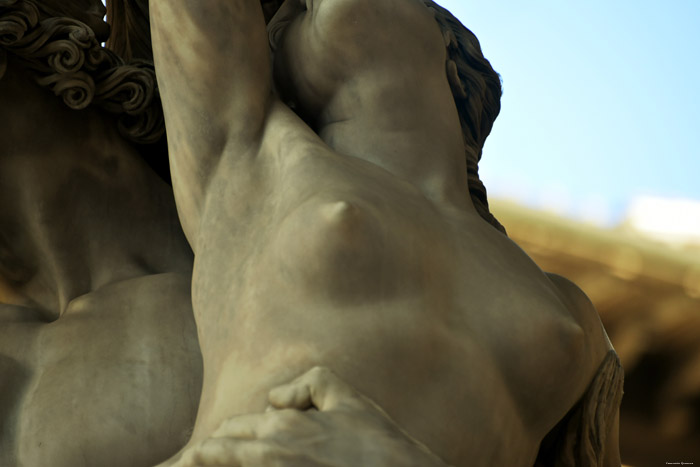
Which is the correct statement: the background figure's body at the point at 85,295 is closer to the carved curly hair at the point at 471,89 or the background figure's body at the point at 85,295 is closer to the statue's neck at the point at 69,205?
the statue's neck at the point at 69,205

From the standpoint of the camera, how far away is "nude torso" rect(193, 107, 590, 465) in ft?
4.48

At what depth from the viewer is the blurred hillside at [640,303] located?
2.94 m

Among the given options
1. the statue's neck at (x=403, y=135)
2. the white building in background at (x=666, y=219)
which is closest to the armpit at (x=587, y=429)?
the statue's neck at (x=403, y=135)

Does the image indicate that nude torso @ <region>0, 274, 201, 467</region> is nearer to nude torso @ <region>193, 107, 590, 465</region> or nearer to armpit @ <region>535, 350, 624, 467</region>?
nude torso @ <region>193, 107, 590, 465</region>

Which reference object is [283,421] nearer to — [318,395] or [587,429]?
[318,395]

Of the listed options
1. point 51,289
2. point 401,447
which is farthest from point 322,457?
point 51,289

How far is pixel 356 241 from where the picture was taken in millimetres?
1400

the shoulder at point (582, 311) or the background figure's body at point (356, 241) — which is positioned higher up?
the background figure's body at point (356, 241)

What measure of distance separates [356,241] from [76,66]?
691 mm

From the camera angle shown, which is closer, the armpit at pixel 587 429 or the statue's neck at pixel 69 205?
the armpit at pixel 587 429

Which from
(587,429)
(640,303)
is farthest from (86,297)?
(640,303)

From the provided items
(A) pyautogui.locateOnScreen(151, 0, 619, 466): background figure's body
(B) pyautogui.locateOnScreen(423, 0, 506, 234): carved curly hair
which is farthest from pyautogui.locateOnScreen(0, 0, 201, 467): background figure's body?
(B) pyautogui.locateOnScreen(423, 0, 506, 234): carved curly hair

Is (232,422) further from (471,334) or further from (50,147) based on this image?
(50,147)

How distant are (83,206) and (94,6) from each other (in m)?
0.39
